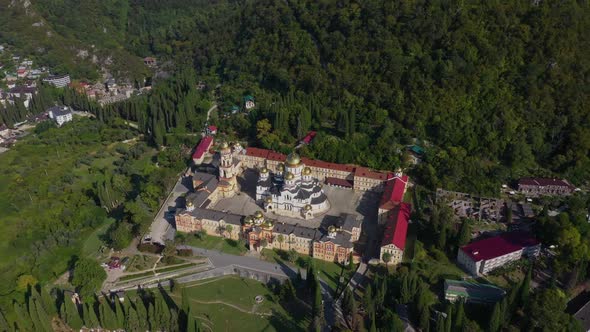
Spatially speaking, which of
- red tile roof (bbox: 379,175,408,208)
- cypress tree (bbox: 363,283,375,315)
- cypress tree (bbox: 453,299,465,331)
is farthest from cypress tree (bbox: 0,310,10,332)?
red tile roof (bbox: 379,175,408,208)

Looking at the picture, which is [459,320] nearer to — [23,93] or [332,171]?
[332,171]

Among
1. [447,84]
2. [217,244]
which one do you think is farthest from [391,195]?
[447,84]

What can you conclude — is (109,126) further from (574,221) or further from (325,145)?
(574,221)

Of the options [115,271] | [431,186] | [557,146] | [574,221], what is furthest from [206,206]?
[557,146]

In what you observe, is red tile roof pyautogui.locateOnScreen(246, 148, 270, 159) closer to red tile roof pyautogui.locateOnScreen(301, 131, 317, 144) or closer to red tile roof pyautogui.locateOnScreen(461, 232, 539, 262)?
red tile roof pyautogui.locateOnScreen(301, 131, 317, 144)

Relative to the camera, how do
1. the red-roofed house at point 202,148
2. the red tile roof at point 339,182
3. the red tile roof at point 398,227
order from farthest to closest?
the red-roofed house at point 202,148, the red tile roof at point 339,182, the red tile roof at point 398,227

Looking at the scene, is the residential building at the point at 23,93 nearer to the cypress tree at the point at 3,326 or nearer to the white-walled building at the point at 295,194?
the white-walled building at the point at 295,194

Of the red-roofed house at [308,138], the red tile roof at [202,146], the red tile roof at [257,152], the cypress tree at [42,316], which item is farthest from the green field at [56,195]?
the red-roofed house at [308,138]
